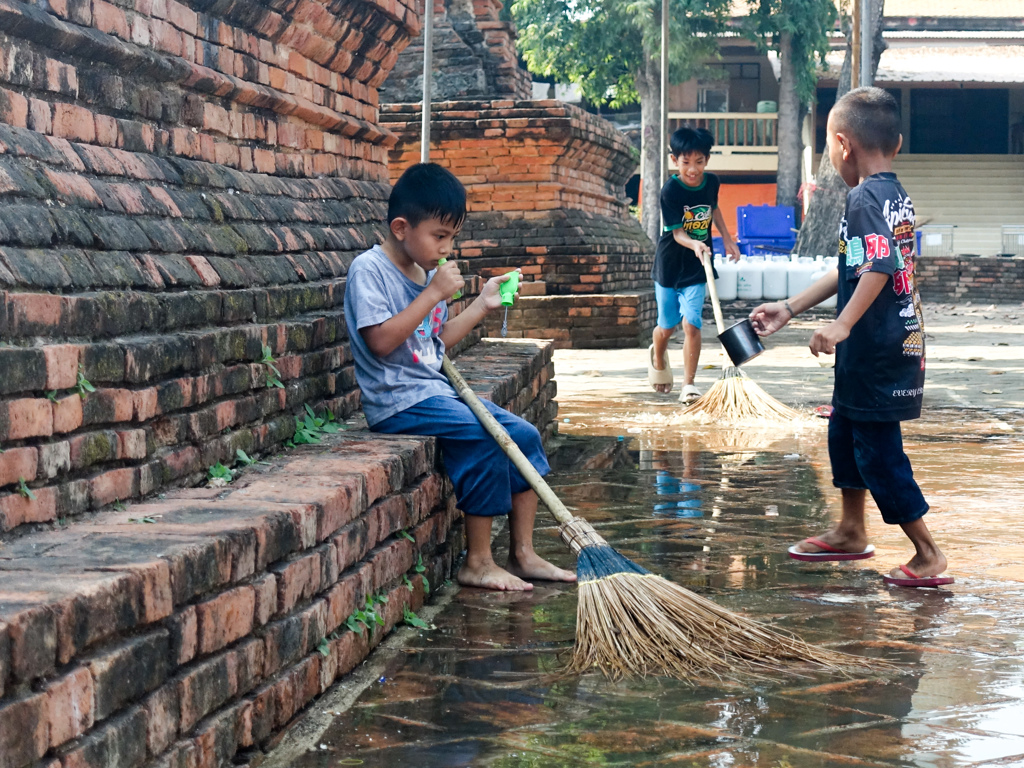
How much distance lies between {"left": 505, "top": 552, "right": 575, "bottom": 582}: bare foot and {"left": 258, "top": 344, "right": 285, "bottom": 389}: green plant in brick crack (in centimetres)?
87

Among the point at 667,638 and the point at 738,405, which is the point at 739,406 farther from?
the point at 667,638

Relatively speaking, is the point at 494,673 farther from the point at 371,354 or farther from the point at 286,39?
the point at 286,39

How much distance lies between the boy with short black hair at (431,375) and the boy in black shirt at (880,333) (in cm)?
89

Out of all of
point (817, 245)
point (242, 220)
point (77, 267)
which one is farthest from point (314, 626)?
point (817, 245)

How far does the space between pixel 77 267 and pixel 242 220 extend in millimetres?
1148

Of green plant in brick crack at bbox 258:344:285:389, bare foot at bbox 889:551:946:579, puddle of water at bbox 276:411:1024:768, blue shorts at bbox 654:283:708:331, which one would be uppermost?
blue shorts at bbox 654:283:708:331

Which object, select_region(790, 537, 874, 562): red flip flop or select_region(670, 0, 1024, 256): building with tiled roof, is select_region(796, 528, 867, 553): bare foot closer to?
select_region(790, 537, 874, 562): red flip flop

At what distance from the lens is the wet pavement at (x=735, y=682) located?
234 centimetres

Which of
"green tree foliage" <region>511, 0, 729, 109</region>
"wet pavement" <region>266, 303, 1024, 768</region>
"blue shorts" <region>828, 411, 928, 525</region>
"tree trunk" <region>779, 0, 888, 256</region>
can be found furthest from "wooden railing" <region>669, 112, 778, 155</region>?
"blue shorts" <region>828, 411, 928, 525</region>

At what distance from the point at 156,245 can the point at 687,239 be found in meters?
4.82

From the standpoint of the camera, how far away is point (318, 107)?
181 inches

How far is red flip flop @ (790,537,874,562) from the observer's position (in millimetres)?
3879

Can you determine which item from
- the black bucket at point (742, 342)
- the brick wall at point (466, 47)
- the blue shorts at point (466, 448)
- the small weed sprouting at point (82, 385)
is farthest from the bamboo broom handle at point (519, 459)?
the brick wall at point (466, 47)

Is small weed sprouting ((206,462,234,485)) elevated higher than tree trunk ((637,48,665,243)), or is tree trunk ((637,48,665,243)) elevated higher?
Answer: tree trunk ((637,48,665,243))
